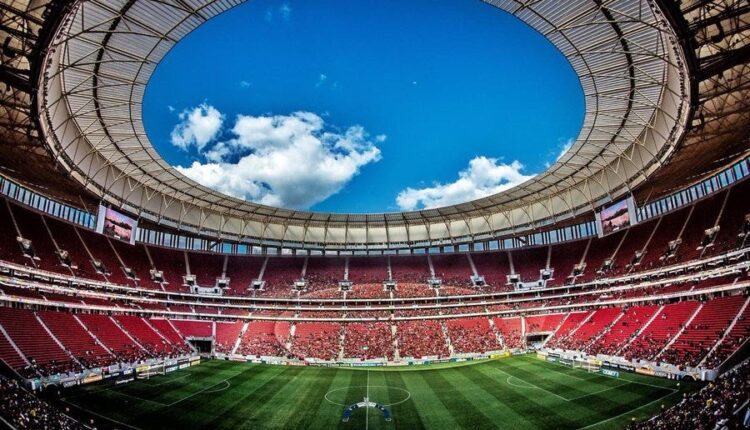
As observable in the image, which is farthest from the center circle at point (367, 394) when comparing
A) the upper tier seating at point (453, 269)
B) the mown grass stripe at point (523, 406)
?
the upper tier seating at point (453, 269)

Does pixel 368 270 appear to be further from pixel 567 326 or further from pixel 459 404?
pixel 459 404

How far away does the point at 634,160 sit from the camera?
39.8m

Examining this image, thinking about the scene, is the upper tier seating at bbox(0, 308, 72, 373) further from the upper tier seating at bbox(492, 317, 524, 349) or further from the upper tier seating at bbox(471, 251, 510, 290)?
the upper tier seating at bbox(471, 251, 510, 290)

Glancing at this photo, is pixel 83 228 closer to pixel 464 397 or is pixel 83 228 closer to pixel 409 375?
pixel 409 375

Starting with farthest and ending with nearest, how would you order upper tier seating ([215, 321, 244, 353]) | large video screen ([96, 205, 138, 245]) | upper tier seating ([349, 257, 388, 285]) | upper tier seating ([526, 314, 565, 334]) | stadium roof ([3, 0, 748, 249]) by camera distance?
1. upper tier seating ([349, 257, 388, 285])
2. upper tier seating ([526, 314, 565, 334])
3. upper tier seating ([215, 321, 244, 353])
4. large video screen ([96, 205, 138, 245])
5. stadium roof ([3, 0, 748, 249])

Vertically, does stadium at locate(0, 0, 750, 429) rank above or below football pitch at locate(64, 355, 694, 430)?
above

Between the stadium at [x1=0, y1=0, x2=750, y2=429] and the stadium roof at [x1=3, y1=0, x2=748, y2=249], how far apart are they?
190mm

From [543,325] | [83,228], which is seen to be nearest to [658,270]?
[543,325]

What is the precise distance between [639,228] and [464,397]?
3493 cm

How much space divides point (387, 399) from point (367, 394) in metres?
2.05

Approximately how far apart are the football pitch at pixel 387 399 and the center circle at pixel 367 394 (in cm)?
7

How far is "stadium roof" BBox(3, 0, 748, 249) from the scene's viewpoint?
2092cm

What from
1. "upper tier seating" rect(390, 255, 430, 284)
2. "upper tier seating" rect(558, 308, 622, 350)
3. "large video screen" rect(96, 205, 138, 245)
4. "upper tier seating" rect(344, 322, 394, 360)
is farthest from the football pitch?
"upper tier seating" rect(390, 255, 430, 284)

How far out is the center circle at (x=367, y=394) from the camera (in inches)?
1107
